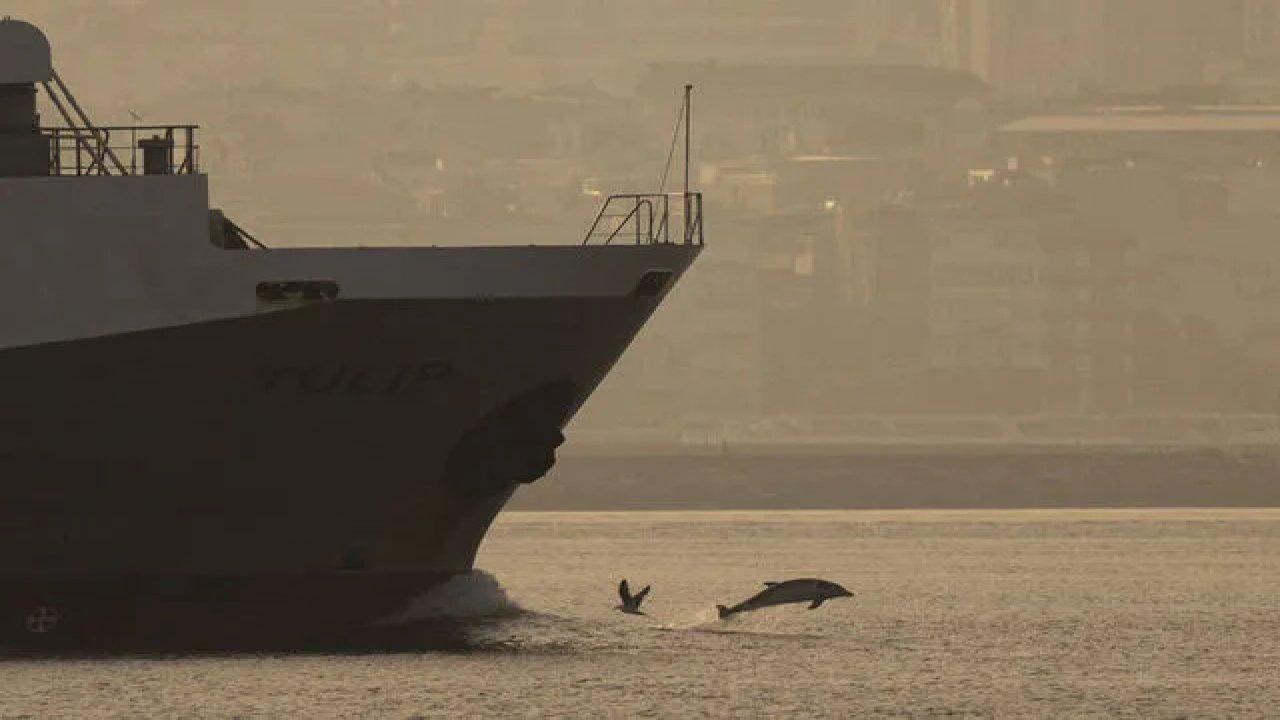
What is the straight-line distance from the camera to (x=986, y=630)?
53.7 meters

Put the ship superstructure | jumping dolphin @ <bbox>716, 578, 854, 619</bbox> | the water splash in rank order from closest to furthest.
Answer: the ship superstructure → the water splash → jumping dolphin @ <bbox>716, 578, 854, 619</bbox>

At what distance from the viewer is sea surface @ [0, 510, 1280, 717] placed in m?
41.5

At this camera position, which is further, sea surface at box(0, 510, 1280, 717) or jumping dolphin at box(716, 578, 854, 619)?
jumping dolphin at box(716, 578, 854, 619)

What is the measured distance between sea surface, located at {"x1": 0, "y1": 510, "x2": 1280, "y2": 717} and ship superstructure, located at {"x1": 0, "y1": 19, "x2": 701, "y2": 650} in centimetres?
142

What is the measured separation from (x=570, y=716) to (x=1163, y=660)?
13.3 metres

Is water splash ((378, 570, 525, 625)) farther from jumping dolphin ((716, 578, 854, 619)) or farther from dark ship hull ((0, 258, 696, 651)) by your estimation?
jumping dolphin ((716, 578, 854, 619))

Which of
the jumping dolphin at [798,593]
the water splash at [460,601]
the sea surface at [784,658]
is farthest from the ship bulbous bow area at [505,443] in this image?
the jumping dolphin at [798,593]

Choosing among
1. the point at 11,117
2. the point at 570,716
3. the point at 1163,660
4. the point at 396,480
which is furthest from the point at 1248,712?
the point at 11,117

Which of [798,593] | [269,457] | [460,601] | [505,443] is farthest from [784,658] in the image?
[269,457]

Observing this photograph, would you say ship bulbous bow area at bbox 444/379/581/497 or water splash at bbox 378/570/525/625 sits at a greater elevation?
ship bulbous bow area at bbox 444/379/581/497

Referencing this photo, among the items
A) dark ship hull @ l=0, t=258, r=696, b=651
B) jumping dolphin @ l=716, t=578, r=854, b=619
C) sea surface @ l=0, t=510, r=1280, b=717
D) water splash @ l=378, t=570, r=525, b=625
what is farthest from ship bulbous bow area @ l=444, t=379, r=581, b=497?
jumping dolphin @ l=716, t=578, r=854, b=619

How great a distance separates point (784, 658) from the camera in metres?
47.0

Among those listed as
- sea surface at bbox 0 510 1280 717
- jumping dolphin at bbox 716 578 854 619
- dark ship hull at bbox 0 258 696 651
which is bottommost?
sea surface at bbox 0 510 1280 717

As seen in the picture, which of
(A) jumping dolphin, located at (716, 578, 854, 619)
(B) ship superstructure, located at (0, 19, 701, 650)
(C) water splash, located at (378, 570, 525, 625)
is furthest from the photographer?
(A) jumping dolphin, located at (716, 578, 854, 619)
